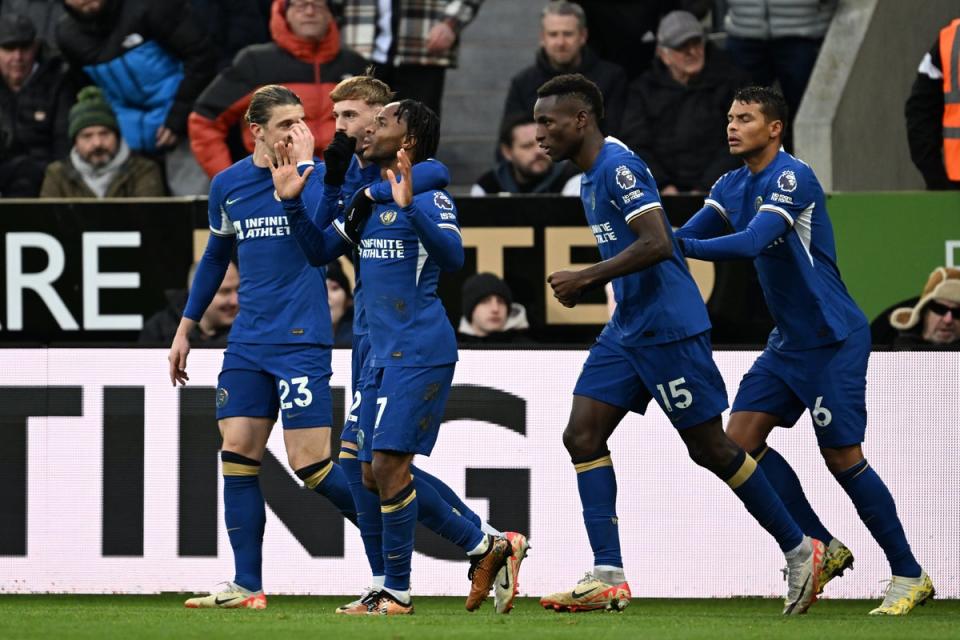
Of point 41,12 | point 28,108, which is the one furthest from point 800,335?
point 41,12

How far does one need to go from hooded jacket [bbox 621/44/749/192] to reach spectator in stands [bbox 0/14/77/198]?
375 centimetres

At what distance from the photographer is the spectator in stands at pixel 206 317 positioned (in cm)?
1007

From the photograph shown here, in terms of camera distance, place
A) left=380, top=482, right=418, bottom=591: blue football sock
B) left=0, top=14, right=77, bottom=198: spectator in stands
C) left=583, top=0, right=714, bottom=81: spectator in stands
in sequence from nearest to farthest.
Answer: left=380, top=482, right=418, bottom=591: blue football sock
left=0, top=14, right=77, bottom=198: spectator in stands
left=583, top=0, right=714, bottom=81: spectator in stands

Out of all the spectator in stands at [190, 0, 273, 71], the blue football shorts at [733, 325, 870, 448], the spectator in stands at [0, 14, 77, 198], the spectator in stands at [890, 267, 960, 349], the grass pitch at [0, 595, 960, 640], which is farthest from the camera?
the spectator in stands at [190, 0, 273, 71]

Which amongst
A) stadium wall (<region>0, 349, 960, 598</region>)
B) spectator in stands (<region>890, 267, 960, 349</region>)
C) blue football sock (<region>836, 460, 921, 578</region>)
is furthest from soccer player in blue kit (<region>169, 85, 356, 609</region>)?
spectator in stands (<region>890, 267, 960, 349</region>)

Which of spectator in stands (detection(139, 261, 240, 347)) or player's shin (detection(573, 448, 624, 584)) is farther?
spectator in stands (detection(139, 261, 240, 347))

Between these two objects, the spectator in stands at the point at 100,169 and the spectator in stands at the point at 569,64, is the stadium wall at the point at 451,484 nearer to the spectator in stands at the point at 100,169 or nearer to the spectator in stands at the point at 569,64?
the spectator in stands at the point at 100,169

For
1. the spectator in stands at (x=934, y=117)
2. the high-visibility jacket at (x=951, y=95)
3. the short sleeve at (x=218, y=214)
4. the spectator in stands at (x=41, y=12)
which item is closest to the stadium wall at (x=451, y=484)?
the short sleeve at (x=218, y=214)

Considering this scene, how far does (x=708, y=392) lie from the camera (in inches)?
284

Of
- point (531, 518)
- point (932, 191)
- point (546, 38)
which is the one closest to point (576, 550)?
point (531, 518)

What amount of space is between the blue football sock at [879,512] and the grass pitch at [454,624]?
25 centimetres

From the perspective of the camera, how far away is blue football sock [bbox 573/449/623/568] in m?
7.25

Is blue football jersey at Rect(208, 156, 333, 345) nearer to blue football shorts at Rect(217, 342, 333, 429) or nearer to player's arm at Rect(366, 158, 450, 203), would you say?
blue football shorts at Rect(217, 342, 333, 429)

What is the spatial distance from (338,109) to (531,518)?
2526mm
